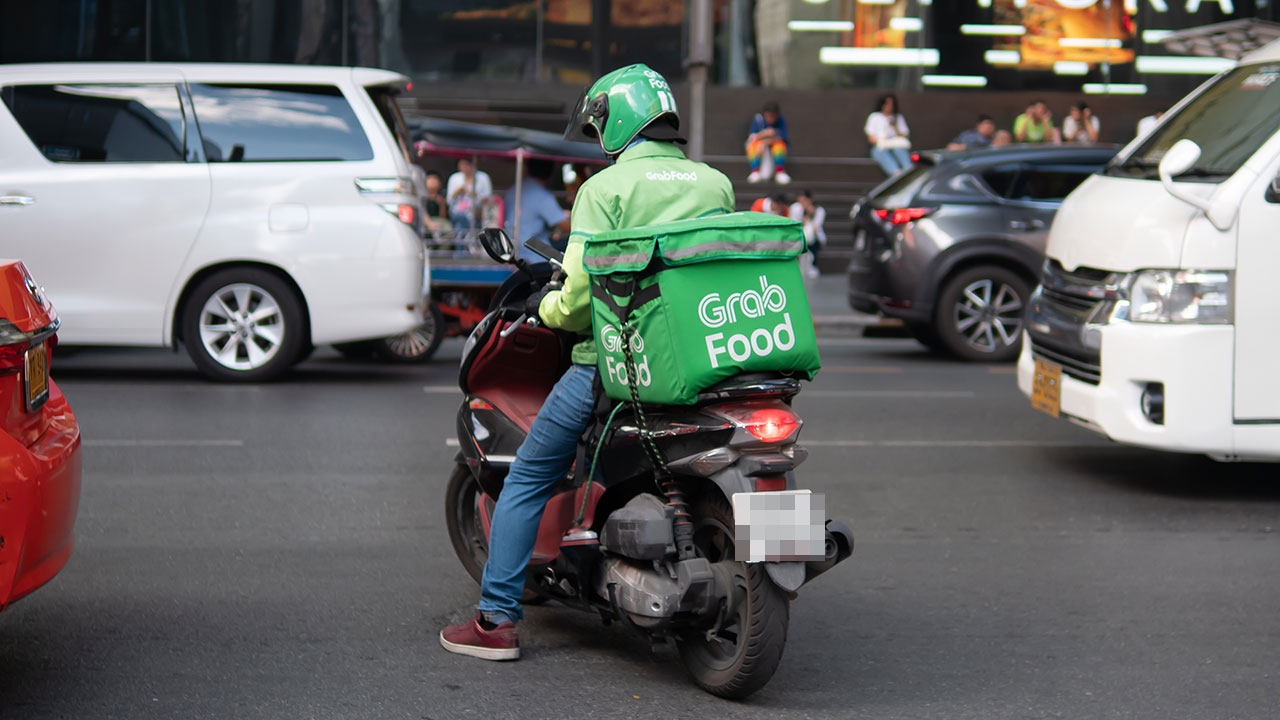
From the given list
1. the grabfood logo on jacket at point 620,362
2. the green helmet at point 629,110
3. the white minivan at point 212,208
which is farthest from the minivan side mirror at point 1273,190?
the white minivan at point 212,208

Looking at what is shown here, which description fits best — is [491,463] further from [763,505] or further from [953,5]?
[953,5]

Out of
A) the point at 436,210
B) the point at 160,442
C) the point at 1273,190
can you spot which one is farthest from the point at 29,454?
the point at 436,210

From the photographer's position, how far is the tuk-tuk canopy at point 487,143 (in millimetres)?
14727

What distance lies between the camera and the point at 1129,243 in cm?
718

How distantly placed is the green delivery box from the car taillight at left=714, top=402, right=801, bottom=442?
0.11 m

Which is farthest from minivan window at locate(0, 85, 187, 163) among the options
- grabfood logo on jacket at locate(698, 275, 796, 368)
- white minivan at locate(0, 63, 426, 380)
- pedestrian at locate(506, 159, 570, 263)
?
grabfood logo on jacket at locate(698, 275, 796, 368)

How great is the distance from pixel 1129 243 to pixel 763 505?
369cm

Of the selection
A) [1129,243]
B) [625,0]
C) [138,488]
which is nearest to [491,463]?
[138,488]

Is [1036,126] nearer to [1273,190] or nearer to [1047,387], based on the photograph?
[1047,387]

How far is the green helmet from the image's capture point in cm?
452

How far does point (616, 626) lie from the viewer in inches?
207

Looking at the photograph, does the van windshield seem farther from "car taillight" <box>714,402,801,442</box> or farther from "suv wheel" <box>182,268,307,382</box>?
"suv wheel" <box>182,268,307,382</box>

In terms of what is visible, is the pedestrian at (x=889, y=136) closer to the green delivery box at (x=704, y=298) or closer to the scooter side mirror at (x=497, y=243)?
the scooter side mirror at (x=497, y=243)

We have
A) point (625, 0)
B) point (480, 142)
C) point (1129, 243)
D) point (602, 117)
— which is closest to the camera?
point (602, 117)
